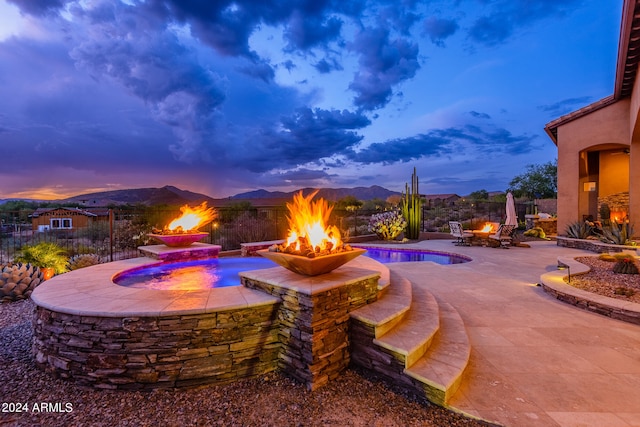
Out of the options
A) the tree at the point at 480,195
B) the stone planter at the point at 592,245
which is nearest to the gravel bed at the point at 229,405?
the stone planter at the point at 592,245

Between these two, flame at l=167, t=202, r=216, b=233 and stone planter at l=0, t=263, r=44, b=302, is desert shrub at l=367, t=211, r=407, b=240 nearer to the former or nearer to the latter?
flame at l=167, t=202, r=216, b=233

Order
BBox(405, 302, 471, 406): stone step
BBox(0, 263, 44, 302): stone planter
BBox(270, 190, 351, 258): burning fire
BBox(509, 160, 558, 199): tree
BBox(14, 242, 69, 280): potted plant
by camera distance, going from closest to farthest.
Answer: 1. BBox(405, 302, 471, 406): stone step
2. BBox(270, 190, 351, 258): burning fire
3. BBox(0, 263, 44, 302): stone planter
4. BBox(14, 242, 69, 280): potted plant
5. BBox(509, 160, 558, 199): tree

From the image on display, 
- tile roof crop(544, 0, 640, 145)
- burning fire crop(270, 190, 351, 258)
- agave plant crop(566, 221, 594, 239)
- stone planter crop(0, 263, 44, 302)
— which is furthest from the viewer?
agave plant crop(566, 221, 594, 239)

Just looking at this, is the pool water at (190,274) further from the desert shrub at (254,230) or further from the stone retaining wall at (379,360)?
the desert shrub at (254,230)

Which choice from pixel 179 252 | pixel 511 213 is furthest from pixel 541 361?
pixel 511 213

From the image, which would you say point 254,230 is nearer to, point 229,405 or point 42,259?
point 42,259

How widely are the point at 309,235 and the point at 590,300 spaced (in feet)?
13.9

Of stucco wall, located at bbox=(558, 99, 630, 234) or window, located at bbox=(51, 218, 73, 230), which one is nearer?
stucco wall, located at bbox=(558, 99, 630, 234)

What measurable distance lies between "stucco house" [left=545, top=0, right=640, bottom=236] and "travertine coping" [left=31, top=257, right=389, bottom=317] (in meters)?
9.54

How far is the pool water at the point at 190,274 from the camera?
4535 mm

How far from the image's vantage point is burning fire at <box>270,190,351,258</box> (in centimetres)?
340

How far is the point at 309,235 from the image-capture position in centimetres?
375

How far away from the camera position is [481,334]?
3449 millimetres

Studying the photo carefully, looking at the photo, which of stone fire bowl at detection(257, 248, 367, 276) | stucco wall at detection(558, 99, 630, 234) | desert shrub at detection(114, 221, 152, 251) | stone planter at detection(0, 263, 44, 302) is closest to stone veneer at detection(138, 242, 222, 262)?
stone planter at detection(0, 263, 44, 302)
